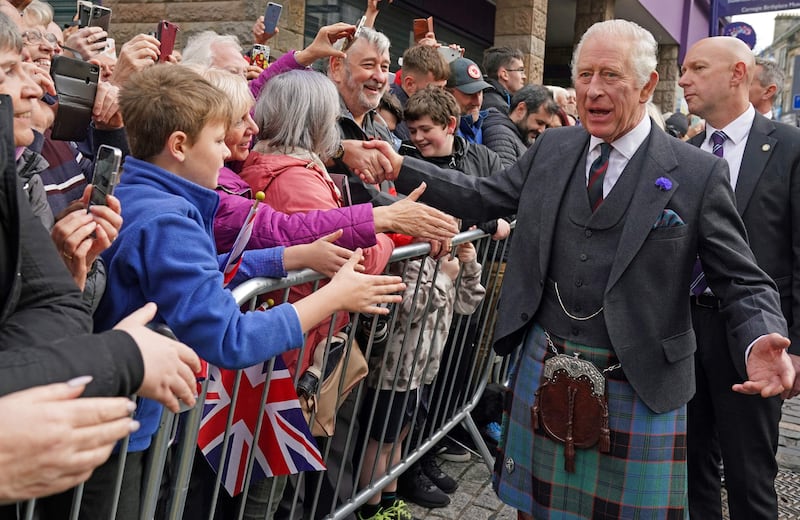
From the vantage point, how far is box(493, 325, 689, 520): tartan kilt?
2504mm

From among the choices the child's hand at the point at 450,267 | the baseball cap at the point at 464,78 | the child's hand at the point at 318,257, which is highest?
the baseball cap at the point at 464,78

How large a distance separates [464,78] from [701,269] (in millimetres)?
2433

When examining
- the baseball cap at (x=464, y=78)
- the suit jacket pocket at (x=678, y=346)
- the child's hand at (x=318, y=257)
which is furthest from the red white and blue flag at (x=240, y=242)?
the baseball cap at (x=464, y=78)

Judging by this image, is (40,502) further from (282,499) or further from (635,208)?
(635,208)

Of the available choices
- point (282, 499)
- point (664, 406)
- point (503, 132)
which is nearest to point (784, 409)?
point (503, 132)

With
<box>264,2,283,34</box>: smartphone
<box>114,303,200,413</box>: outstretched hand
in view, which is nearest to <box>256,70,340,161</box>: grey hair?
<box>264,2,283,34</box>: smartphone

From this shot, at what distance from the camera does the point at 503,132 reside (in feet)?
16.8

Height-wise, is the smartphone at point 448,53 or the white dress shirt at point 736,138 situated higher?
the smartphone at point 448,53

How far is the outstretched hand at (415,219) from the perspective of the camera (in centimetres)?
276

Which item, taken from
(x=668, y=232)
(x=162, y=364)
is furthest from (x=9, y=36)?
(x=668, y=232)

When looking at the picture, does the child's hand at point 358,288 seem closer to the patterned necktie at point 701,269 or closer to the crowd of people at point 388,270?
the crowd of people at point 388,270

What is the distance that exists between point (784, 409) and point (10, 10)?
19.7 feet

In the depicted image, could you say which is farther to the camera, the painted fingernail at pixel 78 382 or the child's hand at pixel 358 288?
the child's hand at pixel 358 288

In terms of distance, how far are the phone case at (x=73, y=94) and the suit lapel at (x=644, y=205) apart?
5.74ft
